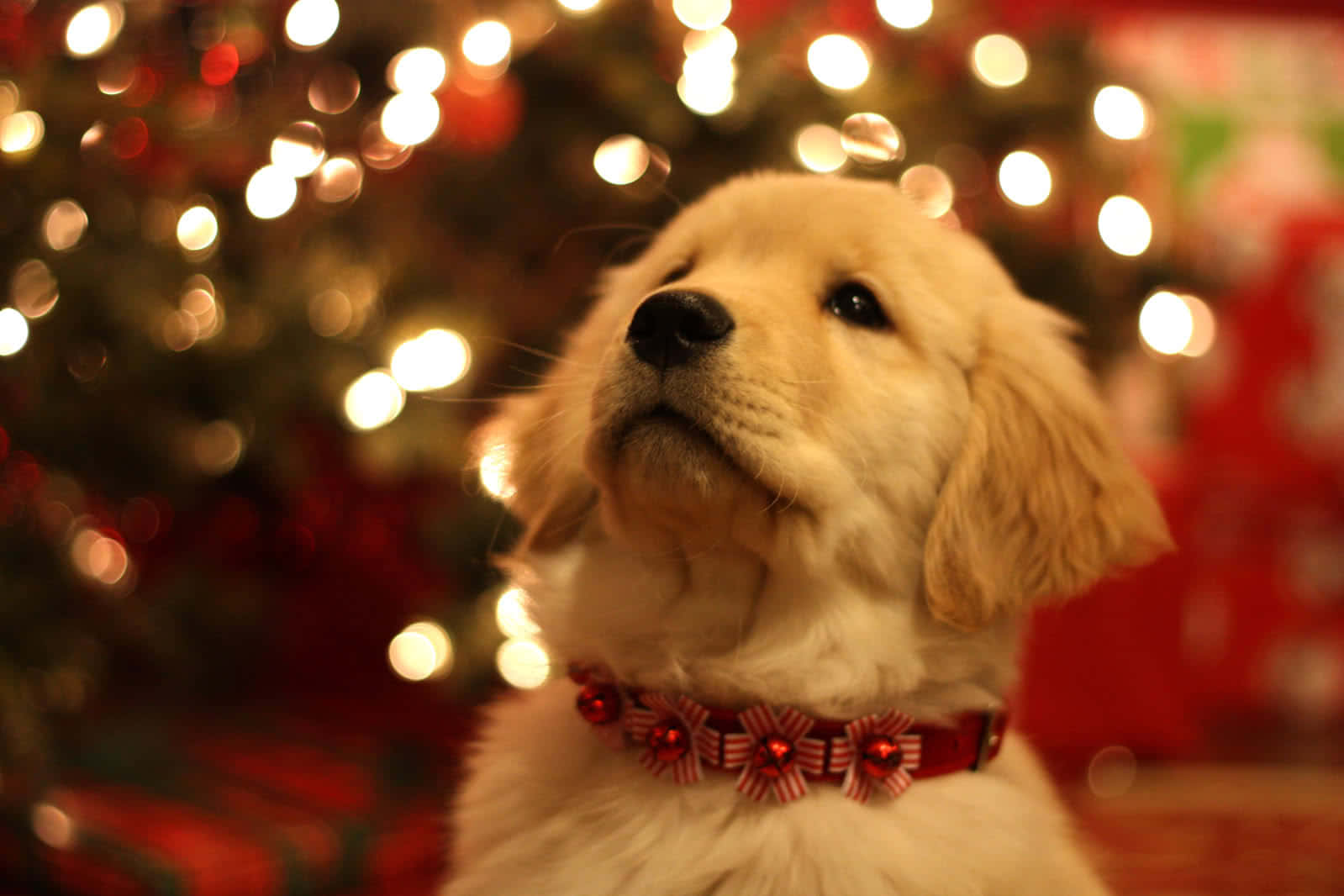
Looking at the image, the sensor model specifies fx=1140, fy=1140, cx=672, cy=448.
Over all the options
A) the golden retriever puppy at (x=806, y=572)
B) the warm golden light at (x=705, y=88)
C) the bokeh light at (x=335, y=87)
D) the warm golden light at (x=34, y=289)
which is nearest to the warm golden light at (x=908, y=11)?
the warm golden light at (x=705, y=88)

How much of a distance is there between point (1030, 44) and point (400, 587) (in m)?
2.48

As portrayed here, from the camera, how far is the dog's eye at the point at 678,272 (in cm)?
170

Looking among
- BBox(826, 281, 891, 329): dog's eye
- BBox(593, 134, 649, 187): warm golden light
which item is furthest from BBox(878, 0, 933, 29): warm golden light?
BBox(826, 281, 891, 329): dog's eye

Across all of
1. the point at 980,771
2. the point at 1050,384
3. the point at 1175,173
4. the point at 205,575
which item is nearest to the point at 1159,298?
the point at 1050,384

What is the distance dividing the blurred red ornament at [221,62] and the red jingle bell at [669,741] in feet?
6.42

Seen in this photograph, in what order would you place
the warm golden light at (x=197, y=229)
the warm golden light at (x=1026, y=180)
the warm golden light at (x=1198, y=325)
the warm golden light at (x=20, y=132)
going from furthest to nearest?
the warm golden light at (x=1198, y=325), the warm golden light at (x=1026, y=180), the warm golden light at (x=197, y=229), the warm golden light at (x=20, y=132)

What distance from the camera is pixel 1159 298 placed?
3088 millimetres

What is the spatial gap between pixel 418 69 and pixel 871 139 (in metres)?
1.07

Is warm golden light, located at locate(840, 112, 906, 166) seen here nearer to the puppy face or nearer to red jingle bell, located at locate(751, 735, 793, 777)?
the puppy face

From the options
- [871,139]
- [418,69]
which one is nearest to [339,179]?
[418,69]

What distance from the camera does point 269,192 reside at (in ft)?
8.49

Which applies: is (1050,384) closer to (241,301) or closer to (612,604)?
(612,604)

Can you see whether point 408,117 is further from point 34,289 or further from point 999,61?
point 999,61

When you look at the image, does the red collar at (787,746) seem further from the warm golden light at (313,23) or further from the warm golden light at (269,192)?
the warm golden light at (313,23)
